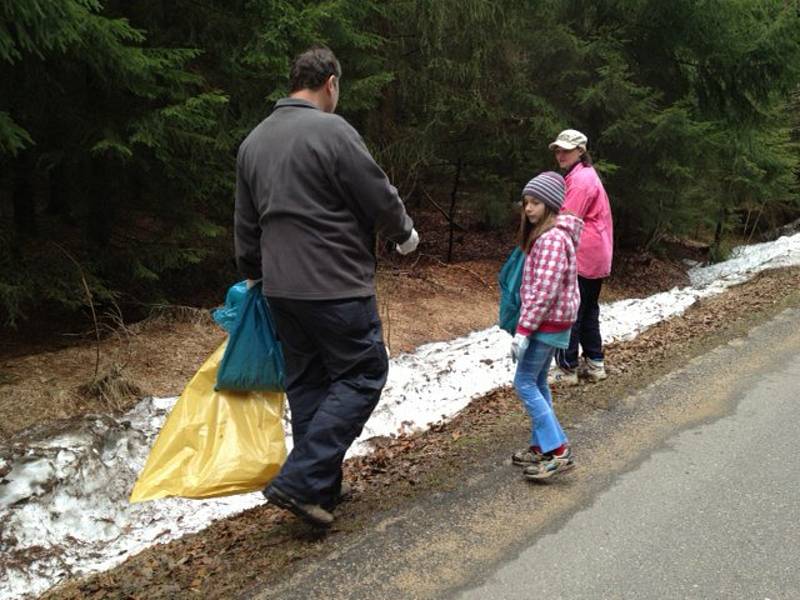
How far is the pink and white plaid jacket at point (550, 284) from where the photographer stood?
3686 millimetres

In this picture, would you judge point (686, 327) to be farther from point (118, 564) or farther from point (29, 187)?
point (29, 187)

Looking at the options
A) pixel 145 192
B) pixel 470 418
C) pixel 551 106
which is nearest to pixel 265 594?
pixel 470 418

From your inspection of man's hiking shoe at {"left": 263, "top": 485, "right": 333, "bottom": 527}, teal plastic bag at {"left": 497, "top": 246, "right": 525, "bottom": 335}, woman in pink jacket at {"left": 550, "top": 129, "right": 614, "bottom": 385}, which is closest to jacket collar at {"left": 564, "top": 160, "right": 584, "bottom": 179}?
woman in pink jacket at {"left": 550, "top": 129, "right": 614, "bottom": 385}

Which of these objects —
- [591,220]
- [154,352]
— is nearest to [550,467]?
[591,220]

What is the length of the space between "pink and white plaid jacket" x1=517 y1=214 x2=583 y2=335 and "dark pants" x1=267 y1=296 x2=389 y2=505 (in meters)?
0.96

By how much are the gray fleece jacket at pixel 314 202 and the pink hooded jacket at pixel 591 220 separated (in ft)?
8.79

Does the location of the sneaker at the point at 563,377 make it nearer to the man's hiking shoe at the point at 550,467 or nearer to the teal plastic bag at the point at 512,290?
the teal plastic bag at the point at 512,290

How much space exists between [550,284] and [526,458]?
1.14 meters

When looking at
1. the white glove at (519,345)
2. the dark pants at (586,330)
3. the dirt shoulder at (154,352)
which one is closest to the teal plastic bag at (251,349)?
the white glove at (519,345)

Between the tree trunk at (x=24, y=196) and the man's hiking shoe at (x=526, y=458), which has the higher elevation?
the tree trunk at (x=24, y=196)

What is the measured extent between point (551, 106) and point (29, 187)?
25.2ft

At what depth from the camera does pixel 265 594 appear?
282cm

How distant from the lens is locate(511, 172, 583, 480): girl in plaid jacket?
3.70 metres

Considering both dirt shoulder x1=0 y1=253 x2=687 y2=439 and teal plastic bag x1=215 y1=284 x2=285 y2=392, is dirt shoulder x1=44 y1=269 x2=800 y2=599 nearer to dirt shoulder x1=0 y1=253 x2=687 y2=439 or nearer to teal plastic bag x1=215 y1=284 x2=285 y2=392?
teal plastic bag x1=215 y1=284 x2=285 y2=392
